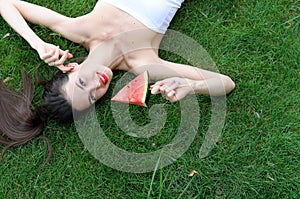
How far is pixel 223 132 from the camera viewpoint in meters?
3.81

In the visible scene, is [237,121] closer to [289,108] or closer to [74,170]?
[289,108]

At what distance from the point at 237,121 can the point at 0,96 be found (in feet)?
7.38

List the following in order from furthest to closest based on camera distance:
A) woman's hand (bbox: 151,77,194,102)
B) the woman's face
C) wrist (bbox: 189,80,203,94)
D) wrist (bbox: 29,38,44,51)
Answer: wrist (bbox: 29,38,44,51) → wrist (bbox: 189,80,203,94) → the woman's face → woman's hand (bbox: 151,77,194,102)

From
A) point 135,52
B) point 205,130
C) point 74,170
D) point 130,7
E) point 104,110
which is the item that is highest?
point 130,7

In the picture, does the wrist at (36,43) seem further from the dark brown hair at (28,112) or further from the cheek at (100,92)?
the cheek at (100,92)

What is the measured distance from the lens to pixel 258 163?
3.72 meters

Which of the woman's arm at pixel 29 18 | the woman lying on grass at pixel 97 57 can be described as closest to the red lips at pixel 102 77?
the woman lying on grass at pixel 97 57

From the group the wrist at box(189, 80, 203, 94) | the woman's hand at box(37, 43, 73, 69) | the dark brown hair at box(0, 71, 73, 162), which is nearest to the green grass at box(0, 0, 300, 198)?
the dark brown hair at box(0, 71, 73, 162)

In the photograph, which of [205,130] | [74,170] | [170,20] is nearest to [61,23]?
[170,20]

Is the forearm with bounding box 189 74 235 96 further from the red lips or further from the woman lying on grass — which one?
the red lips

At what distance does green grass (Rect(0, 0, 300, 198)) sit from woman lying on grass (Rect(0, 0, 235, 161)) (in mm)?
165

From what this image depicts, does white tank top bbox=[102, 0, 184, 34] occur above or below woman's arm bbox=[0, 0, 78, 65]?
above

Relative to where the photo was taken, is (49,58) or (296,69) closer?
(49,58)

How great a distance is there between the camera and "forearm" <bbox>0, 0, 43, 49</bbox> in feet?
12.5
